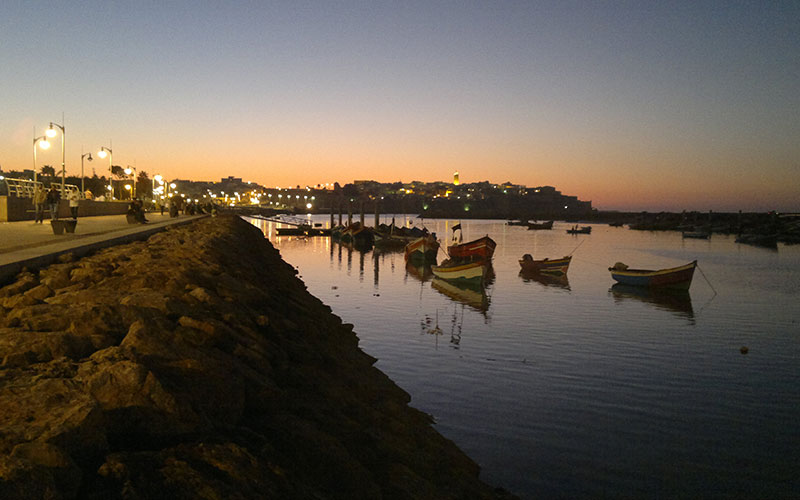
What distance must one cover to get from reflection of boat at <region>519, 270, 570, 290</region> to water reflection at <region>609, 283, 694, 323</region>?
132 inches

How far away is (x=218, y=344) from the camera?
22.1 ft

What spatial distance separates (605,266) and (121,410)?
2146 inches

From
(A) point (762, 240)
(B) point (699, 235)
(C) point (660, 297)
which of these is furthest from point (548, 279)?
(B) point (699, 235)

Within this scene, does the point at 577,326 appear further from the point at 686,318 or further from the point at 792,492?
the point at 792,492

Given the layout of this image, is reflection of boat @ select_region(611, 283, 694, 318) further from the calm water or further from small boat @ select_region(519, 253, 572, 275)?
small boat @ select_region(519, 253, 572, 275)

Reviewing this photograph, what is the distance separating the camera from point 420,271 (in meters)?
47.9

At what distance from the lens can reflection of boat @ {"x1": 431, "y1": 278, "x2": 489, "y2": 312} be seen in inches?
1190

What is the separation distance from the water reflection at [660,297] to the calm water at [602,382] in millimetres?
277

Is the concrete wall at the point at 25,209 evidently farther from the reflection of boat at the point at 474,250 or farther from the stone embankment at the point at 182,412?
the reflection of boat at the point at 474,250

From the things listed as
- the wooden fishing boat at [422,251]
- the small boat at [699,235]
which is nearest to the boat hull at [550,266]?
the wooden fishing boat at [422,251]

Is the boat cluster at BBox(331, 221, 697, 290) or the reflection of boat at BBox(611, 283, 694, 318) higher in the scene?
the boat cluster at BBox(331, 221, 697, 290)

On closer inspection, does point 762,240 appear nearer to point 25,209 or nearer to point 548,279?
point 548,279

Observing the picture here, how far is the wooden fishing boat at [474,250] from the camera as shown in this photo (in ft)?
156

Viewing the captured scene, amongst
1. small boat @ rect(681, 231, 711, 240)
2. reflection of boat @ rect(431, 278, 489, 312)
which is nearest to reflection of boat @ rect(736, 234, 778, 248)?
small boat @ rect(681, 231, 711, 240)
